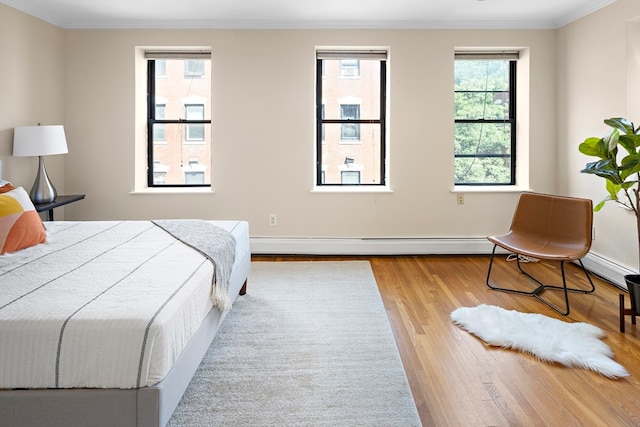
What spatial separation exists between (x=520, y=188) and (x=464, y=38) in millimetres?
1685

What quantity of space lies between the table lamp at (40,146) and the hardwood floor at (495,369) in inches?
119

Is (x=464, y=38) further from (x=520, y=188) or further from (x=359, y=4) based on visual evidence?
(x=520, y=188)

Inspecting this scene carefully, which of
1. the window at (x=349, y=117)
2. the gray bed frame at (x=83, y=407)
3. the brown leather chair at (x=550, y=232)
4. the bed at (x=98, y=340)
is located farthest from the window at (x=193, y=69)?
the gray bed frame at (x=83, y=407)

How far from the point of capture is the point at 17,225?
7.93 ft

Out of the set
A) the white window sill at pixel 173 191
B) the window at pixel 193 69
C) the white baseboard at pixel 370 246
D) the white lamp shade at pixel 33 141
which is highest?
the window at pixel 193 69

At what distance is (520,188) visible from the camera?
4730 millimetres

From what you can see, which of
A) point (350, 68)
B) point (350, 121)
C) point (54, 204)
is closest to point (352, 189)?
point (350, 121)

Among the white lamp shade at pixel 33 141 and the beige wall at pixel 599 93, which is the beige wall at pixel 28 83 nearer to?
the white lamp shade at pixel 33 141

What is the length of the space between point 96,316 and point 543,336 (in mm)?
2375

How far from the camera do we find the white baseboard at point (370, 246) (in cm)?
471

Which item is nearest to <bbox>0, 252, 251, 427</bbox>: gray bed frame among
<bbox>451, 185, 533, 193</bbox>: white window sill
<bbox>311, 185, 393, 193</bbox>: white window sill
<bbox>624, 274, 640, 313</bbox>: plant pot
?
<bbox>624, 274, 640, 313</bbox>: plant pot

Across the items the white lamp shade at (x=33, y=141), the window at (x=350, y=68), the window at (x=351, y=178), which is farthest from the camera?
the window at (x=351, y=178)

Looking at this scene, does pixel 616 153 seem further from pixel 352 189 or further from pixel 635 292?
pixel 352 189

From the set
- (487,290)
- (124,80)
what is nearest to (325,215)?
(487,290)
